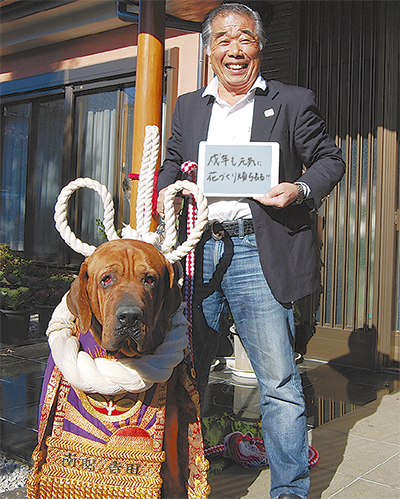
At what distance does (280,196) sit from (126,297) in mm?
831

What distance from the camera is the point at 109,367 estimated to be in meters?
1.76

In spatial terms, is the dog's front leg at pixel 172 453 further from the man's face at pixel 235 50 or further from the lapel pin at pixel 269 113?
the man's face at pixel 235 50

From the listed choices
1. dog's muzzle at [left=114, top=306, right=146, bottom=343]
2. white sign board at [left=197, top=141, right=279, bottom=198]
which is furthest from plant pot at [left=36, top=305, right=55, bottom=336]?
dog's muzzle at [left=114, top=306, right=146, bottom=343]

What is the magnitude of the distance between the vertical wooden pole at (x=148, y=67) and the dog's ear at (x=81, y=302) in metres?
1.26

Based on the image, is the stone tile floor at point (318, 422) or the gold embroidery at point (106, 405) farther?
the stone tile floor at point (318, 422)

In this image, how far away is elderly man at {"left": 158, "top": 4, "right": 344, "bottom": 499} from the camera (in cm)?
225

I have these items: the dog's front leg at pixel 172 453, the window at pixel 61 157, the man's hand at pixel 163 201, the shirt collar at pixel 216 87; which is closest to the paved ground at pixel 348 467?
the dog's front leg at pixel 172 453

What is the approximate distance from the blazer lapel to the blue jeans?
450mm

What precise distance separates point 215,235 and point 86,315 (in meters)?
0.78

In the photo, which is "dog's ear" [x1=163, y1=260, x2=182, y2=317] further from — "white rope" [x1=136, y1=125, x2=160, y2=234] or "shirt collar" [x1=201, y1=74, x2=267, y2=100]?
"shirt collar" [x1=201, y1=74, x2=267, y2=100]

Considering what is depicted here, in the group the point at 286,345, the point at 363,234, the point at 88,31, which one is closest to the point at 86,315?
the point at 286,345

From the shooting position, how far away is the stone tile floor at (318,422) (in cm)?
274

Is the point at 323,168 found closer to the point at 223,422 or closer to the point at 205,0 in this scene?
the point at 223,422

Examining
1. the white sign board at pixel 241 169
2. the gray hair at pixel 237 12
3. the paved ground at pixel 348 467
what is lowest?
the paved ground at pixel 348 467
